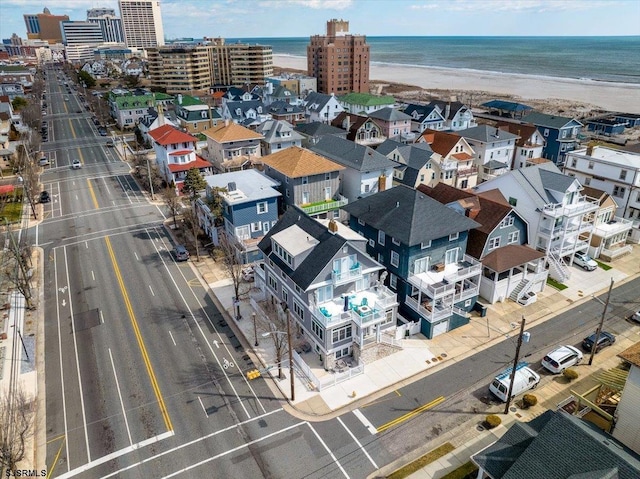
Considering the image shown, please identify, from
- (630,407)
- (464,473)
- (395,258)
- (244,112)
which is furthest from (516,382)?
(244,112)

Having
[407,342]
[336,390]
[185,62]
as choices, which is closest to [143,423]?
[336,390]

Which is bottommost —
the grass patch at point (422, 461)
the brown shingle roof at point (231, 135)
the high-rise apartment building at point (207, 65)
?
the grass patch at point (422, 461)

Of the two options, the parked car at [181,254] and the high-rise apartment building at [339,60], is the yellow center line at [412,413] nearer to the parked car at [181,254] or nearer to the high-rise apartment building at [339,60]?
the parked car at [181,254]

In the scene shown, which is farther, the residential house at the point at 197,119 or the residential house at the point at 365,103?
the residential house at the point at 365,103

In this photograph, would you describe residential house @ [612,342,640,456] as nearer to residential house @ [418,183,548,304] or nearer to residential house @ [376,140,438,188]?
residential house @ [418,183,548,304]

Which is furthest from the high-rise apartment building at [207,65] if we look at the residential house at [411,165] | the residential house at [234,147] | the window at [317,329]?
the window at [317,329]

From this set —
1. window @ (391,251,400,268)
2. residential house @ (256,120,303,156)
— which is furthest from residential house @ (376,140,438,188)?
window @ (391,251,400,268)
